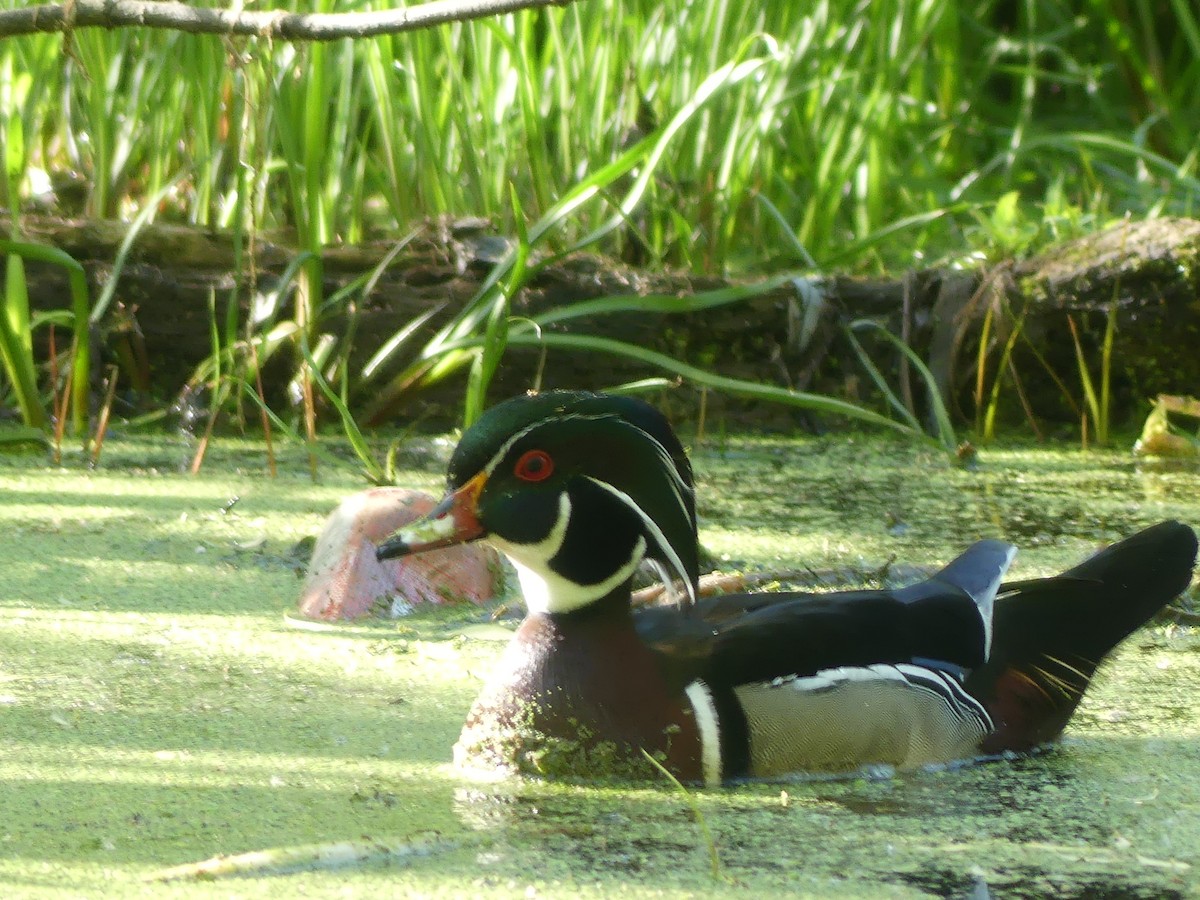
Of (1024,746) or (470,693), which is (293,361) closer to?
(470,693)

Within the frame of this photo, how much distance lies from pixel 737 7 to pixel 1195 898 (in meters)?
3.12

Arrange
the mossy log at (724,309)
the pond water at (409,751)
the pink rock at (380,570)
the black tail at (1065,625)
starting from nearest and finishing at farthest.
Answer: the pond water at (409,751), the black tail at (1065,625), the pink rock at (380,570), the mossy log at (724,309)

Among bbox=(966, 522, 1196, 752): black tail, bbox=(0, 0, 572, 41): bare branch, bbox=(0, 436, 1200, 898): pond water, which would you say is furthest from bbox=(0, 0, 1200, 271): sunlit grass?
bbox=(966, 522, 1196, 752): black tail

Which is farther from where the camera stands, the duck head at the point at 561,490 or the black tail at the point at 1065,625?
the black tail at the point at 1065,625

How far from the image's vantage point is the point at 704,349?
4.05 metres

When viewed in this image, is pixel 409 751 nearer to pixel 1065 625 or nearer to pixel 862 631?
pixel 862 631

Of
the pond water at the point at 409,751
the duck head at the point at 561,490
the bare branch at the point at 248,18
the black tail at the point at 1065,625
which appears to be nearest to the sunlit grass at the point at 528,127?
the pond water at the point at 409,751

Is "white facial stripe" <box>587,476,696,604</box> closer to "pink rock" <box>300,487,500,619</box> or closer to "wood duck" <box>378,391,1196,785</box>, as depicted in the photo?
"wood duck" <box>378,391,1196,785</box>

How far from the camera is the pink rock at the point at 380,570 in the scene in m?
2.69

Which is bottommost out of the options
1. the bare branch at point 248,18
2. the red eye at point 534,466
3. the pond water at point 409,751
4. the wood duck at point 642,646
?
the pond water at point 409,751

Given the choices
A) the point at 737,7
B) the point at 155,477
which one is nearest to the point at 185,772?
the point at 155,477

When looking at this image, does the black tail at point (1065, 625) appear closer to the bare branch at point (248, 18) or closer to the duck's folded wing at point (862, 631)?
the duck's folded wing at point (862, 631)

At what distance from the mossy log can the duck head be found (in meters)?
1.82

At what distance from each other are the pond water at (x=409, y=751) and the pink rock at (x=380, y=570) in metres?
0.06
